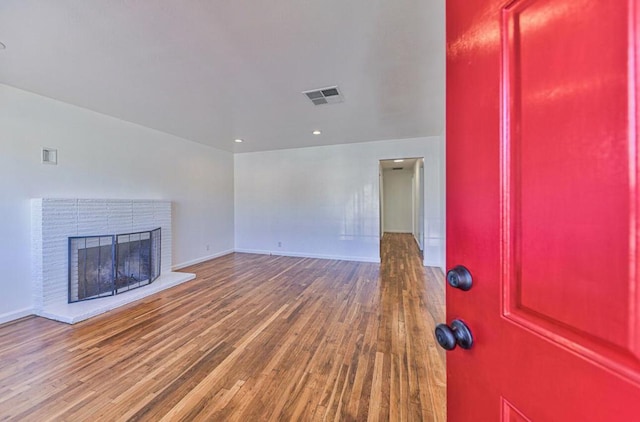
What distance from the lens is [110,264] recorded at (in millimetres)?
3479

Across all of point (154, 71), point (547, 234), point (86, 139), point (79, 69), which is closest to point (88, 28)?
point (154, 71)

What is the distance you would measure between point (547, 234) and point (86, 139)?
467 cm

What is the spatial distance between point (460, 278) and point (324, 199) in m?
5.15

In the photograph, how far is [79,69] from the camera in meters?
2.39

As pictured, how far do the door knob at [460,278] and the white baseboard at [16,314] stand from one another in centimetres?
427

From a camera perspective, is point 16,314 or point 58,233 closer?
point 16,314

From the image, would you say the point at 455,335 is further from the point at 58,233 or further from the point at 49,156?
the point at 49,156

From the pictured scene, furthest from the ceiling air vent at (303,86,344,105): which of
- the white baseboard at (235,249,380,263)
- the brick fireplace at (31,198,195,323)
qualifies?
the white baseboard at (235,249,380,263)

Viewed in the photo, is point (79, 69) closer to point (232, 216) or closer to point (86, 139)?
point (86, 139)

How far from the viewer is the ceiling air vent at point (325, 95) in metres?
2.84

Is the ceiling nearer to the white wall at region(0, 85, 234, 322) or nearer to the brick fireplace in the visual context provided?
the white wall at region(0, 85, 234, 322)

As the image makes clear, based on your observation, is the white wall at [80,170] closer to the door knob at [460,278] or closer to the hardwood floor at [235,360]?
the hardwood floor at [235,360]

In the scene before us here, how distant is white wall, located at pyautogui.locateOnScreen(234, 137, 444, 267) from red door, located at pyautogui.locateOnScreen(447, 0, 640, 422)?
451 cm

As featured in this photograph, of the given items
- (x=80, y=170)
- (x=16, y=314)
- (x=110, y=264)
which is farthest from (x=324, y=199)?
(x=16, y=314)
